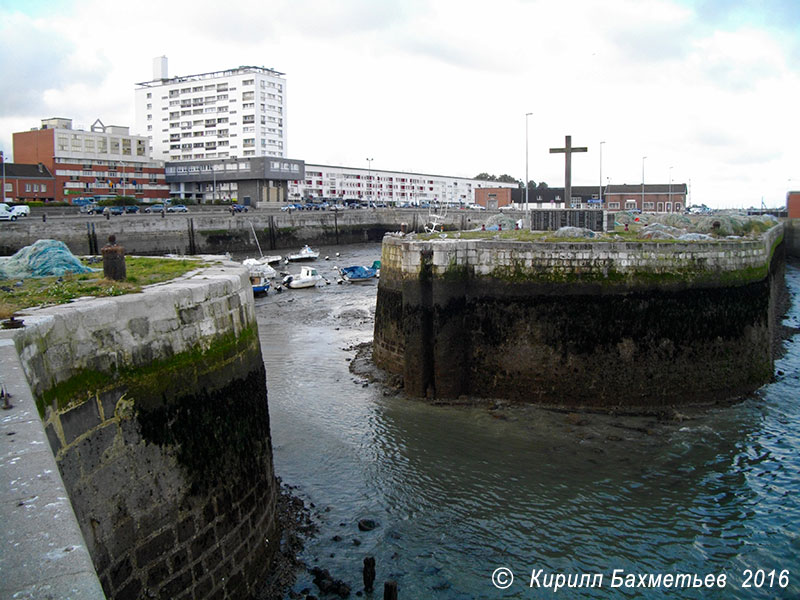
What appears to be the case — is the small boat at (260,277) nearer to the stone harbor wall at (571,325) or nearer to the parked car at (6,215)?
the parked car at (6,215)

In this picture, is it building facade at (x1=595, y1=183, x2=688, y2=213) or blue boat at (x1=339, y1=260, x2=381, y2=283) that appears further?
building facade at (x1=595, y1=183, x2=688, y2=213)

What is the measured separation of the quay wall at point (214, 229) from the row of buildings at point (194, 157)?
21.2 m

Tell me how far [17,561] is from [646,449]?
15.4m

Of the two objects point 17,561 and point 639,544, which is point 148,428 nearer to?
point 17,561

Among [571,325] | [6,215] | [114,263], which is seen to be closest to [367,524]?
[114,263]

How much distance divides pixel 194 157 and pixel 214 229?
60.1 meters

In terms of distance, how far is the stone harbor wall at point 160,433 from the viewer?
6.84 m

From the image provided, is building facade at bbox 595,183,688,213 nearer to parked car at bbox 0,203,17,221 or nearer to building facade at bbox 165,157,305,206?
building facade at bbox 165,157,305,206

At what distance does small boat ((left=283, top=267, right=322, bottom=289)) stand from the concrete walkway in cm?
3897

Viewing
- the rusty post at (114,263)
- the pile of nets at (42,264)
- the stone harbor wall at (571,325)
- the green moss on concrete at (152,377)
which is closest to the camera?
the green moss on concrete at (152,377)

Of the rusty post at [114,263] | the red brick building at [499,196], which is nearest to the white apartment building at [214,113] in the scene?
the red brick building at [499,196]

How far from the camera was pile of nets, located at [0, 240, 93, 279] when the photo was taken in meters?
13.2

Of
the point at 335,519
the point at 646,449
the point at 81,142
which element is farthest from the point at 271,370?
the point at 81,142

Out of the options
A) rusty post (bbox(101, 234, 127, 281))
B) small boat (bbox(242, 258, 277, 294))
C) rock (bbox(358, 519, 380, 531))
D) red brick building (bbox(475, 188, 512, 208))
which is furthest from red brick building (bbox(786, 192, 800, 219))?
rusty post (bbox(101, 234, 127, 281))
